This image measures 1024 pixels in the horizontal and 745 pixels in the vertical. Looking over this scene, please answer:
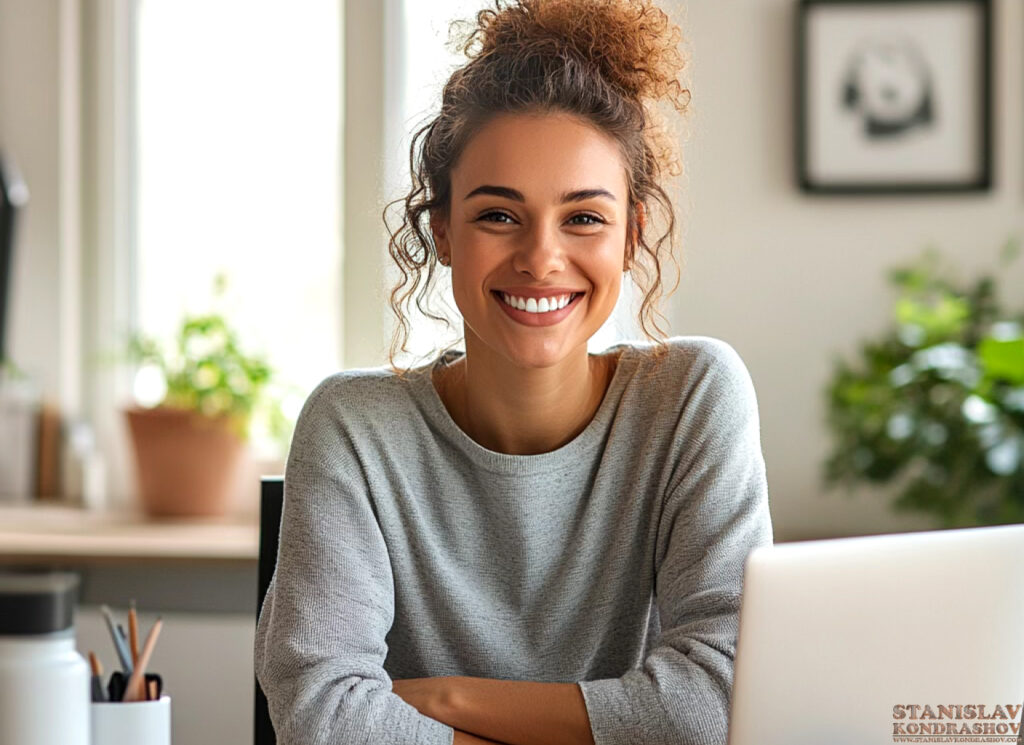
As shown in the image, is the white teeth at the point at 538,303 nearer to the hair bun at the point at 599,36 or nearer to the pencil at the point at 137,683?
the hair bun at the point at 599,36

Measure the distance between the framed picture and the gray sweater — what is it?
54.9 inches

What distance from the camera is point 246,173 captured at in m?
3.00

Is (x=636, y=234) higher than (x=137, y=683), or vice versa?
(x=636, y=234)

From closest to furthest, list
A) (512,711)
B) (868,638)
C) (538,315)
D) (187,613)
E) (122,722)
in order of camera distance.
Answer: (868,638) → (122,722) → (512,711) → (538,315) → (187,613)

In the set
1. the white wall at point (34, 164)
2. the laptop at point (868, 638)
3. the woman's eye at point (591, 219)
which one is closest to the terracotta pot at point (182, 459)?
the white wall at point (34, 164)

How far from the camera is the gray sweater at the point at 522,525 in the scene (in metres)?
1.32

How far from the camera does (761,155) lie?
273cm

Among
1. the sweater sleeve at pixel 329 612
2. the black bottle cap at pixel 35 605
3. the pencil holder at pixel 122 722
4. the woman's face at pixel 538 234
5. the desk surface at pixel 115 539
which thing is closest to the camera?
the black bottle cap at pixel 35 605

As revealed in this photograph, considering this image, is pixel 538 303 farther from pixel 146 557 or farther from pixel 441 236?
pixel 146 557

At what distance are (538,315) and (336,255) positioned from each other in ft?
5.61

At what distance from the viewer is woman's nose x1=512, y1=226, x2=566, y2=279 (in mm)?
1303

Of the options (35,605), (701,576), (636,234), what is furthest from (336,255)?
(35,605)

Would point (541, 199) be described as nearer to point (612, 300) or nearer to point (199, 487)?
point (612, 300)

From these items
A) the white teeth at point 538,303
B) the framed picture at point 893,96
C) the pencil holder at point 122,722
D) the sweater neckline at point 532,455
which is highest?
the framed picture at point 893,96
